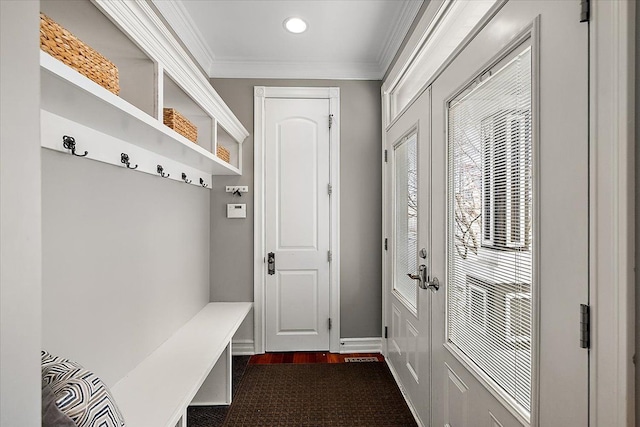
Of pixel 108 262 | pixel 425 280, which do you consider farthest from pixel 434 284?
pixel 108 262

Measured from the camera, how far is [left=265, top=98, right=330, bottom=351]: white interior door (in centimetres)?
302

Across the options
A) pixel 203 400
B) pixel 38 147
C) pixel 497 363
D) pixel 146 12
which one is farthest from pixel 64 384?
pixel 203 400

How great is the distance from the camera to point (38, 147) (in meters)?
0.49

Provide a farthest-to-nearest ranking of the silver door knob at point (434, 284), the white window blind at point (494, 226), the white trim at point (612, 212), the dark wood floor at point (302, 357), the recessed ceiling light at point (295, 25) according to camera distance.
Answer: the dark wood floor at point (302, 357), the recessed ceiling light at point (295, 25), the silver door knob at point (434, 284), the white window blind at point (494, 226), the white trim at point (612, 212)

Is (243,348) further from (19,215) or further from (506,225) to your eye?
(19,215)

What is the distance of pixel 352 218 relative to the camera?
10.0ft

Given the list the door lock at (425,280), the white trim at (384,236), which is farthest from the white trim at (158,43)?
the door lock at (425,280)

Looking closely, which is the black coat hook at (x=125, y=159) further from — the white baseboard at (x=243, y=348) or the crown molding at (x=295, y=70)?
the white baseboard at (x=243, y=348)

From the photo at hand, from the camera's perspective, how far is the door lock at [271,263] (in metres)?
3.02

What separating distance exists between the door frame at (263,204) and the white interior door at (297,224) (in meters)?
0.04

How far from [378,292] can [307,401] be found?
1.13 meters

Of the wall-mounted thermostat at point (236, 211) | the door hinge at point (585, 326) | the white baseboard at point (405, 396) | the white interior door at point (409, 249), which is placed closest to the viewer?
the door hinge at point (585, 326)

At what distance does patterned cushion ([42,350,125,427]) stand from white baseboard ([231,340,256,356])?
7.21 ft

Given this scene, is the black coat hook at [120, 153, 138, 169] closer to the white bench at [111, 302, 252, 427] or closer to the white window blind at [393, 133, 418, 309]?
the white bench at [111, 302, 252, 427]
